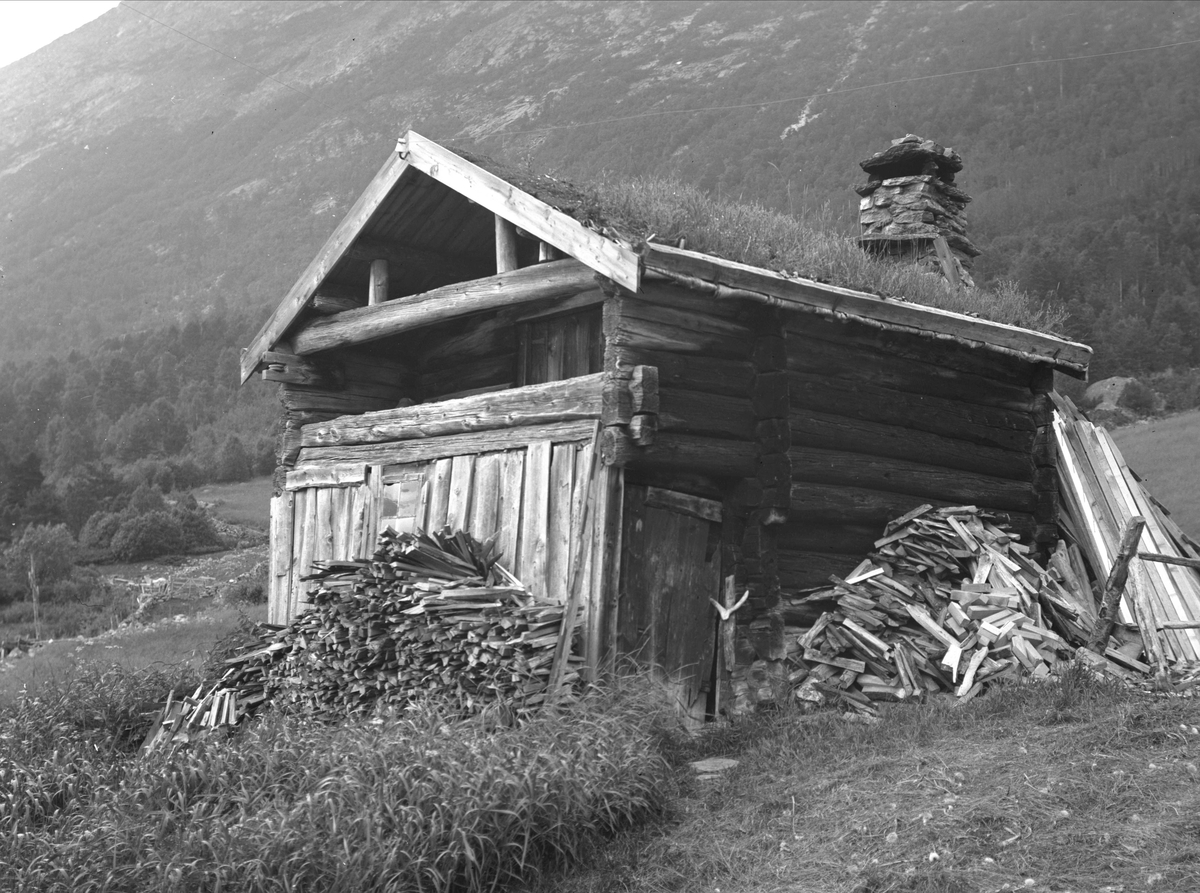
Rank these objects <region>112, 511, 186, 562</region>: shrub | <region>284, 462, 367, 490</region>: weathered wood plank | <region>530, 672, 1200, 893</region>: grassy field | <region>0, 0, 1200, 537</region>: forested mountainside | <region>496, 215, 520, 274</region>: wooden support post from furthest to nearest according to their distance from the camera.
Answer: <region>0, 0, 1200, 537</region>: forested mountainside → <region>112, 511, 186, 562</region>: shrub → <region>284, 462, 367, 490</region>: weathered wood plank → <region>496, 215, 520, 274</region>: wooden support post → <region>530, 672, 1200, 893</region>: grassy field

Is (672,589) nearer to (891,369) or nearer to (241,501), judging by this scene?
(891,369)

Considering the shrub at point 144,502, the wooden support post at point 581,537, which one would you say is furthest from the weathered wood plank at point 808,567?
the shrub at point 144,502

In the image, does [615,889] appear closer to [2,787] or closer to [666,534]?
[666,534]

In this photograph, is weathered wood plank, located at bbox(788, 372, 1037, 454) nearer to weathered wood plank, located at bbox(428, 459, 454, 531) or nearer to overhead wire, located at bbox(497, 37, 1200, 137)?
weathered wood plank, located at bbox(428, 459, 454, 531)

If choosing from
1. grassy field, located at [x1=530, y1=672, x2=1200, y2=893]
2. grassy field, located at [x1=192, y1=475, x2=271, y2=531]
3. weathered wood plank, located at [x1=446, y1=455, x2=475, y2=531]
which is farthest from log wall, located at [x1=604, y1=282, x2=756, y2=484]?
grassy field, located at [x1=192, y1=475, x2=271, y2=531]

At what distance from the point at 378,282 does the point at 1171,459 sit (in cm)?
2325

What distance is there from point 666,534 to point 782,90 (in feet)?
364

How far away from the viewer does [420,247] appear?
10711mm

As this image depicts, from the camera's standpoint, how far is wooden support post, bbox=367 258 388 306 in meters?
10.3

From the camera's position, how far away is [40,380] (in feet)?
287

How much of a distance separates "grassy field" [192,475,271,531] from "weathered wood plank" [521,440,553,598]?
35.1 meters

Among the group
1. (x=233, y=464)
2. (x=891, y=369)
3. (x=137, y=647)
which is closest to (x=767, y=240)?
(x=891, y=369)

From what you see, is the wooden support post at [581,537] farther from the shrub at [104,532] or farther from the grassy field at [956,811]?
the shrub at [104,532]

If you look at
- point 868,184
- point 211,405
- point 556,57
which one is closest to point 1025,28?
point 556,57
